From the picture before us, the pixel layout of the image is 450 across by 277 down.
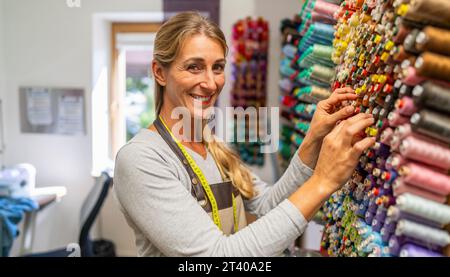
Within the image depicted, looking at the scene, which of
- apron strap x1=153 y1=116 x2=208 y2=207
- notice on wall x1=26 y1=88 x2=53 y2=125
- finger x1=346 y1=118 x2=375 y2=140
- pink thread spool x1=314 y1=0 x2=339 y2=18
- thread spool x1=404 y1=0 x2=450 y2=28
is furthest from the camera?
notice on wall x1=26 y1=88 x2=53 y2=125

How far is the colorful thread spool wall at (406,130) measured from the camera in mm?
364

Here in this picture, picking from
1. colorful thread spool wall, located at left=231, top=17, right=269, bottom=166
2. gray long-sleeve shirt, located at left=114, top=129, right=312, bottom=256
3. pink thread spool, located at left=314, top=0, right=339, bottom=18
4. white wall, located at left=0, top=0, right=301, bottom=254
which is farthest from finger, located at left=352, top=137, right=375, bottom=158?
colorful thread spool wall, located at left=231, top=17, right=269, bottom=166

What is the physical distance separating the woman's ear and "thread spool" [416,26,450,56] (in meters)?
0.37

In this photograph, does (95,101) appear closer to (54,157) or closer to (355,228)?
(54,157)

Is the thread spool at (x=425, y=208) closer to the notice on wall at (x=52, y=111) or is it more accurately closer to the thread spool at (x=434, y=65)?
the thread spool at (x=434, y=65)

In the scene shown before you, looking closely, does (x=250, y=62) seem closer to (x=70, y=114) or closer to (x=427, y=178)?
(x=70, y=114)

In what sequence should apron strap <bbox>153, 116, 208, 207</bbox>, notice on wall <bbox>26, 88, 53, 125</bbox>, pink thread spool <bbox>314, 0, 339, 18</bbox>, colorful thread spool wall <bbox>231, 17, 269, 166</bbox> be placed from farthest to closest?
colorful thread spool wall <bbox>231, 17, 269, 166</bbox>, notice on wall <bbox>26, 88, 53, 125</bbox>, pink thread spool <bbox>314, 0, 339, 18</bbox>, apron strap <bbox>153, 116, 208, 207</bbox>

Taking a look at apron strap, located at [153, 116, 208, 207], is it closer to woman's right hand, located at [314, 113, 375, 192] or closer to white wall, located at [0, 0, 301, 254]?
woman's right hand, located at [314, 113, 375, 192]

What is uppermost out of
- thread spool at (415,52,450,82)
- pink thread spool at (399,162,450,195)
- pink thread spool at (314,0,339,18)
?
pink thread spool at (314,0,339,18)

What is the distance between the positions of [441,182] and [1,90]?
102 centimetres

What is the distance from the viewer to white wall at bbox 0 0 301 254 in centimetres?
75

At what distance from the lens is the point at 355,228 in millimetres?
533

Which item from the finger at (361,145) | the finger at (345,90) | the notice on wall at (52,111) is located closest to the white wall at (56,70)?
the notice on wall at (52,111)

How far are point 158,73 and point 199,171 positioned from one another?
6.9 inches
